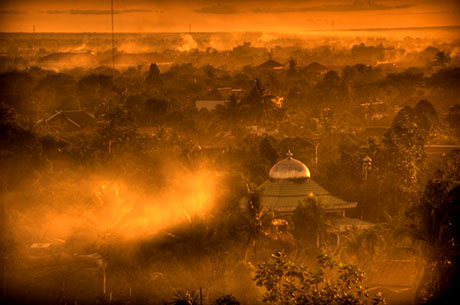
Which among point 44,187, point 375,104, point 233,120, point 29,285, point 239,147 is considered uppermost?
point 375,104

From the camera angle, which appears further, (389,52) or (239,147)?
(389,52)

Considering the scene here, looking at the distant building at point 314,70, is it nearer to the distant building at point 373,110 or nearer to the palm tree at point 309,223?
the distant building at point 373,110

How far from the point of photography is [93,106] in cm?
8656

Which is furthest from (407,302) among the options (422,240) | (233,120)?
(233,120)

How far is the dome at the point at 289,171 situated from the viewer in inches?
1491

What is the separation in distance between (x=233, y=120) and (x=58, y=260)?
3572 cm

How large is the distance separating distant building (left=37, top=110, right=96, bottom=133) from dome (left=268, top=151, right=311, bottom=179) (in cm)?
3075

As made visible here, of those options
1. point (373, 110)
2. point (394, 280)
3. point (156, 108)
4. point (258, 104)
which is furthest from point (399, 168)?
point (373, 110)

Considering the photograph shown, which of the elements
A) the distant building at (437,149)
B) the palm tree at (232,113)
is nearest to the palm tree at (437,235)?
the distant building at (437,149)

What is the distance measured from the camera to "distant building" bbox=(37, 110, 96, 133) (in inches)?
2603

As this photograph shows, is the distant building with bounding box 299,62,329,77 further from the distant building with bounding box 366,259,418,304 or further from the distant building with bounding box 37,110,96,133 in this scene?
the distant building with bounding box 366,259,418,304

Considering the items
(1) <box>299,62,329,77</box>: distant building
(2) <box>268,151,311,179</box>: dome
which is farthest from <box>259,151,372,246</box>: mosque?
(1) <box>299,62,329,77</box>: distant building

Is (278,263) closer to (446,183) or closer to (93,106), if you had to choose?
(446,183)

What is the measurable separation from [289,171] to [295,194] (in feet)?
4.36
